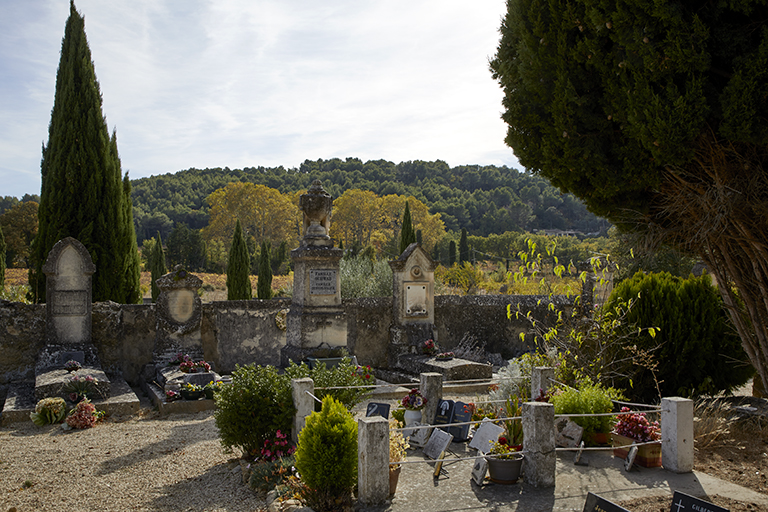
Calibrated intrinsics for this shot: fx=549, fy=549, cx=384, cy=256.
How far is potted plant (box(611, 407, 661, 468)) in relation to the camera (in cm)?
521

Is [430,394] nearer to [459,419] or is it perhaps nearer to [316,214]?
[459,419]

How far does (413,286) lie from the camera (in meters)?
11.5

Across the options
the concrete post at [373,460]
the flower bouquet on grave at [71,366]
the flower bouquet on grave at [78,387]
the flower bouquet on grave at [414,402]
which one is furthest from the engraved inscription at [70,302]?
the concrete post at [373,460]

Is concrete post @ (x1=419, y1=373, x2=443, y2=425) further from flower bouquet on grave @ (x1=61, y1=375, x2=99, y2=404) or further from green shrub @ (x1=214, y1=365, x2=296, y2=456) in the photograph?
flower bouquet on grave @ (x1=61, y1=375, x2=99, y2=404)

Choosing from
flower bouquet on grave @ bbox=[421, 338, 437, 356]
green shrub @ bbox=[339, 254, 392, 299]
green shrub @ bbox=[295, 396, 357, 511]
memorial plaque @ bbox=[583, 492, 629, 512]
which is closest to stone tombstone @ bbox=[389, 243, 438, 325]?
flower bouquet on grave @ bbox=[421, 338, 437, 356]

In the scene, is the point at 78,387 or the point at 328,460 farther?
the point at 78,387

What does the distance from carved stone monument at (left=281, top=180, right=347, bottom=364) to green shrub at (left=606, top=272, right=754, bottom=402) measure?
494 centimetres

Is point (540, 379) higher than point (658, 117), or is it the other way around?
point (658, 117)

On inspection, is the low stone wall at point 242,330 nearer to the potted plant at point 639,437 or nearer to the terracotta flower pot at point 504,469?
the terracotta flower pot at point 504,469

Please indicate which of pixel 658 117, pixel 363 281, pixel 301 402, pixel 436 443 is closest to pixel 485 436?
pixel 436 443

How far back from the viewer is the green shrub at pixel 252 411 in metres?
5.50

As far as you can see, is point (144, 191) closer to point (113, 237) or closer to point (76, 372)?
point (113, 237)

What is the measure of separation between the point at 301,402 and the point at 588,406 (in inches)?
117

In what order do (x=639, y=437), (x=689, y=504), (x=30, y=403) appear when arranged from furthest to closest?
(x=30, y=403) → (x=639, y=437) → (x=689, y=504)
